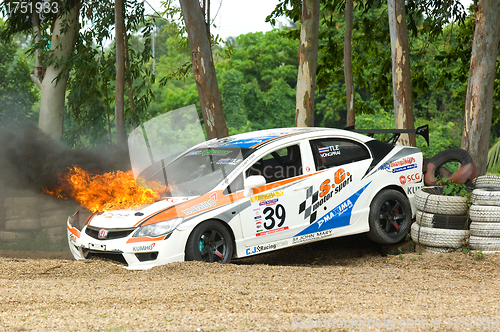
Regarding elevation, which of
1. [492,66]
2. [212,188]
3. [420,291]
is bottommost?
[420,291]

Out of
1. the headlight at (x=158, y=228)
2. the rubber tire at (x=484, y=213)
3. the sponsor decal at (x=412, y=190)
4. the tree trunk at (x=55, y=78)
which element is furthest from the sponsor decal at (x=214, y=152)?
the tree trunk at (x=55, y=78)

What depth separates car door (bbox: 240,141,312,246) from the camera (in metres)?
6.55

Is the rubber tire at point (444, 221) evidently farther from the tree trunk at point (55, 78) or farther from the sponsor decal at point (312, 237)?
the tree trunk at point (55, 78)

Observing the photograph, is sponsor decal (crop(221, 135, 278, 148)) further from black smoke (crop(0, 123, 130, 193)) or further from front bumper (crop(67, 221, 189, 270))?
black smoke (crop(0, 123, 130, 193))

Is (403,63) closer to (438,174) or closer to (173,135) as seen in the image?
(438,174)

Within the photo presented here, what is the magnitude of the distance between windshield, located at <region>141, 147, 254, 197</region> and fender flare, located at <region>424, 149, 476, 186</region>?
→ 10.6 feet

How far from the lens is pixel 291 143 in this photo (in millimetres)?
7148

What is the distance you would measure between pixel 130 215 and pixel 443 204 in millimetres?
4479

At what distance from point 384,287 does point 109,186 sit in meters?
3.89

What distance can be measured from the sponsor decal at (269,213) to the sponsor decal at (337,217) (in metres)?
0.37

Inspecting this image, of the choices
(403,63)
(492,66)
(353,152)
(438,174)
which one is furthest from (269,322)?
(403,63)

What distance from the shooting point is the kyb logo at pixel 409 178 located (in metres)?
7.92

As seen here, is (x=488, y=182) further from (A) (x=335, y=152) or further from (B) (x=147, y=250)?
(B) (x=147, y=250)

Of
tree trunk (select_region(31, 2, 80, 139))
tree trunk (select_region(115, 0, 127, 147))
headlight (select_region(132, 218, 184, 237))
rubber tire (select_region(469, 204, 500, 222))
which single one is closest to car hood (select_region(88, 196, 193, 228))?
headlight (select_region(132, 218, 184, 237))
